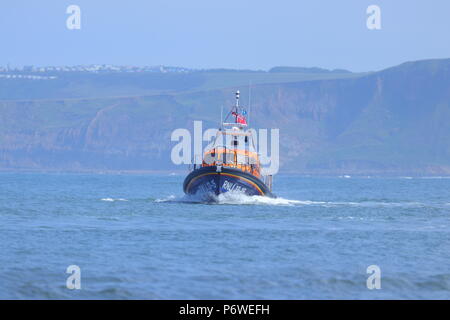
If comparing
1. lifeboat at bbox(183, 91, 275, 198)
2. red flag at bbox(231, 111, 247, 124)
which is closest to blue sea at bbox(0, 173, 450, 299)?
lifeboat at bbox(183, 91, 275, 198)

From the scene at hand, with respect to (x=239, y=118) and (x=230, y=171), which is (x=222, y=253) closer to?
(x=230, y=171)

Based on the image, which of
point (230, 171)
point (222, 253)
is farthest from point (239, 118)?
point (222, 253)

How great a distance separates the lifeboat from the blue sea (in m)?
1.82

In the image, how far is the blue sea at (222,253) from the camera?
2898 cm

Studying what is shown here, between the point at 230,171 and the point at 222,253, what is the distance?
2265cm

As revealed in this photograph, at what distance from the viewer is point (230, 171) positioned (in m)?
59.1

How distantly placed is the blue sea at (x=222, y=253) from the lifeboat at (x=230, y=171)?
1818 mm

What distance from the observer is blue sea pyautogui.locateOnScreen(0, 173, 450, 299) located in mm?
28984

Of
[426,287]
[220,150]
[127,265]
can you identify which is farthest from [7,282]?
[220,150]

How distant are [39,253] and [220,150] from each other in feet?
93.1

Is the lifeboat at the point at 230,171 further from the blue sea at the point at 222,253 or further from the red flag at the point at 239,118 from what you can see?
the blue sea at the point at 222,253
